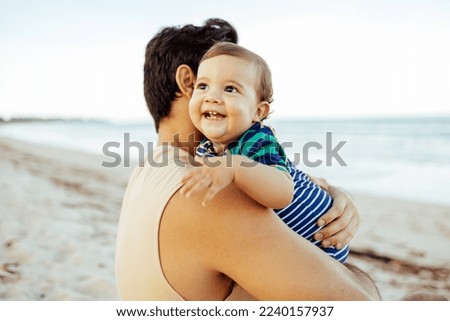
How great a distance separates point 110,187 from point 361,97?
7722 millimetres

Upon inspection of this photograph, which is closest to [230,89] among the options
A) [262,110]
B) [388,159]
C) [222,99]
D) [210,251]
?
[222,99]

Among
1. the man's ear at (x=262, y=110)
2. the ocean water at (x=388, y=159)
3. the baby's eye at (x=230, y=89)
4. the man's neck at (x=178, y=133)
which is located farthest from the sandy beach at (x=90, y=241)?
the baby's eye at (x=230, y=89)

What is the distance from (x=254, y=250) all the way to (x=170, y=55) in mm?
694

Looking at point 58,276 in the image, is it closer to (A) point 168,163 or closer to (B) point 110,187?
(A) point 168,163

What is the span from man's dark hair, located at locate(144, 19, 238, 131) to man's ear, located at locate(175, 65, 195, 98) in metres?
0.02

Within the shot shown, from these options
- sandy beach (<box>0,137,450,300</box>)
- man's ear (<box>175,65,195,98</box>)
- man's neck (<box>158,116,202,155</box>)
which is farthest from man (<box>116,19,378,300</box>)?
sandy beach (<box>0,137,450,300</box>)

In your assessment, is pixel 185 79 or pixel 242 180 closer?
pixel 242 180

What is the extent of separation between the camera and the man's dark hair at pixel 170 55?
1.52 meters

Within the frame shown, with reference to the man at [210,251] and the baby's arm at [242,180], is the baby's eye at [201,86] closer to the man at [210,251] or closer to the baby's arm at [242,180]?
the man at [210,251]

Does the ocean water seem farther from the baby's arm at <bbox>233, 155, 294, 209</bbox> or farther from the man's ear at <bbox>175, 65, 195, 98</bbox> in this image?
the baby's arm at <bbox>233, 155, 294, 209</bbox>

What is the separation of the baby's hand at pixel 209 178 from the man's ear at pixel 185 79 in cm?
48

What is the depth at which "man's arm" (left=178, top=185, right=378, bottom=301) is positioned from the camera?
1.14m

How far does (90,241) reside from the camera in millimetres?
3611

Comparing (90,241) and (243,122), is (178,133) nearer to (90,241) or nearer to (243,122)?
(243,122)
